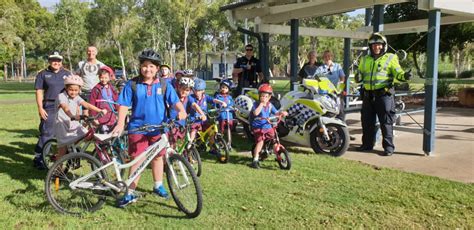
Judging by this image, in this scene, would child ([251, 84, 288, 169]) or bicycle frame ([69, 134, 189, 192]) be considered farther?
child ([251, 84, 288, 169])

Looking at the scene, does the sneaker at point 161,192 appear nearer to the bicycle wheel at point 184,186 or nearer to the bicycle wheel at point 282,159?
the bicycle wheel at point 184,186

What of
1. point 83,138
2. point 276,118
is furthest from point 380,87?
point 83,138

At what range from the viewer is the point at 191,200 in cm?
437

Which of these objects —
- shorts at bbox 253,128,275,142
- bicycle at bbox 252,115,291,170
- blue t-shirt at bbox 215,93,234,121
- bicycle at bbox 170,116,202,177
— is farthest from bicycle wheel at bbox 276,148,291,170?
blue t-shirt at bbox 215,93,234,121

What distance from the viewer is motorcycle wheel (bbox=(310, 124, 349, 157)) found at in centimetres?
673

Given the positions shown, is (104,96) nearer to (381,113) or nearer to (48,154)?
(48,154)

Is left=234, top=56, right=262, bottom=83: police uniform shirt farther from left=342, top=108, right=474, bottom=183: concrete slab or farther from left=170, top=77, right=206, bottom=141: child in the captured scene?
left=170, top=77, right=206, bottom=141: child

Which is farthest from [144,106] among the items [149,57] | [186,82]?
[186,82]

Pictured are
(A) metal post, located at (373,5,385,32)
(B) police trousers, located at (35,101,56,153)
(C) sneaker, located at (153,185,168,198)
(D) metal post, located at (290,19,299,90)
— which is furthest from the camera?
(D) metal post, located at (290,19,299,90)

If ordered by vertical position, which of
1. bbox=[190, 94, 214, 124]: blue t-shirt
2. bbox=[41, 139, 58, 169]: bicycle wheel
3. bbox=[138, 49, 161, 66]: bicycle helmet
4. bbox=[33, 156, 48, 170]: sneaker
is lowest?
bbox=[33, 156, 48, 170]: sneaker

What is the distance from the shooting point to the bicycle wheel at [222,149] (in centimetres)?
663

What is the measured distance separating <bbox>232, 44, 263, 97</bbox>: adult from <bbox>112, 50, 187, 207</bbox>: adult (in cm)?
480

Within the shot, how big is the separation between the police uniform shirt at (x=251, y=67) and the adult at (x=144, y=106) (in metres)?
4.81

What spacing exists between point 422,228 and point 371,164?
2342mm
